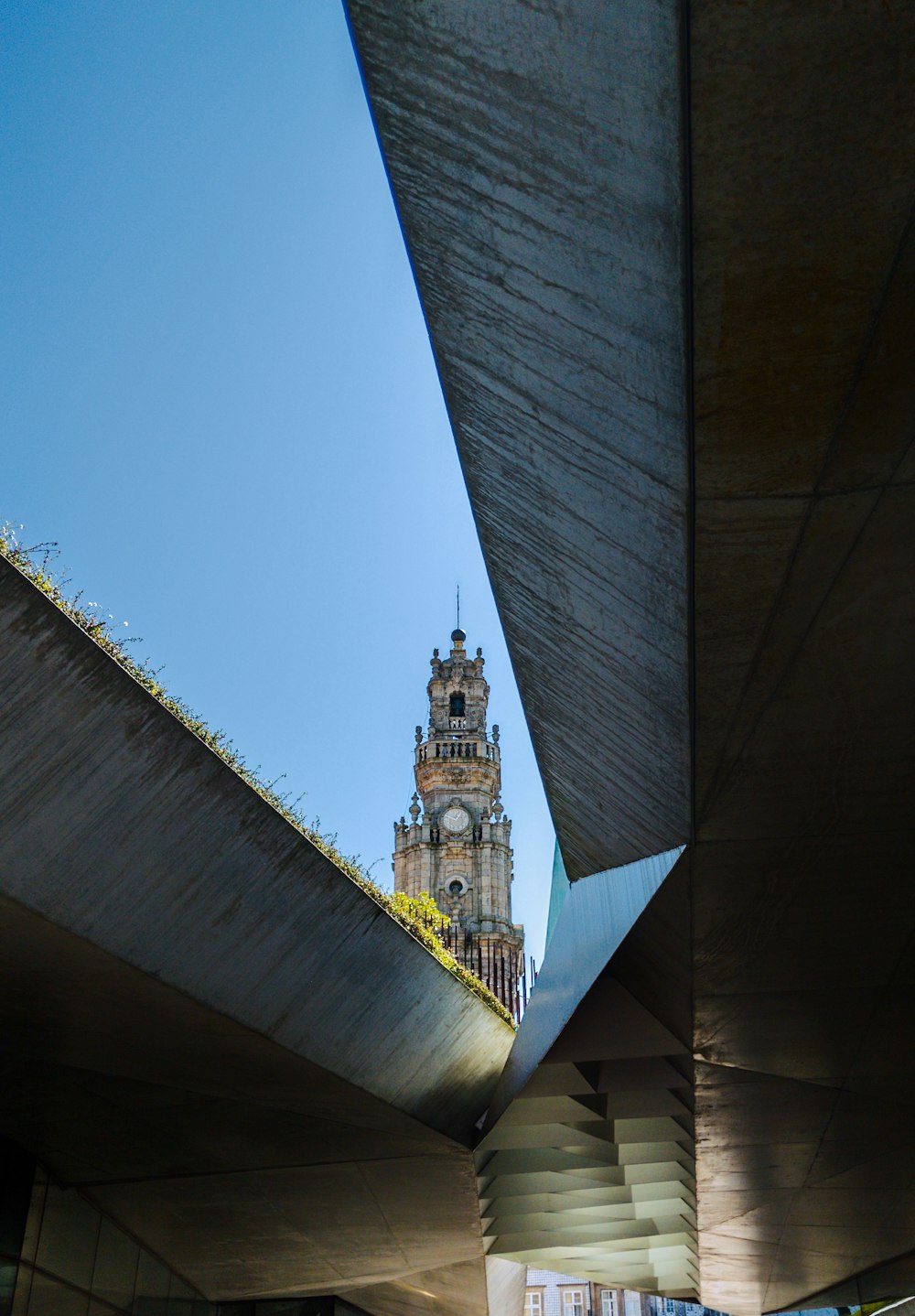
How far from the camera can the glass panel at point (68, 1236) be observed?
1592cm

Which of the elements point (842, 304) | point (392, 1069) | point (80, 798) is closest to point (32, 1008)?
point (80, 798)

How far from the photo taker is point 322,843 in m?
13.0

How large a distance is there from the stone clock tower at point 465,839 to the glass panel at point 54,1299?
46.8 meters

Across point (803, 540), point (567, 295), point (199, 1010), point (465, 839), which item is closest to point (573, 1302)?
point (465, 839)

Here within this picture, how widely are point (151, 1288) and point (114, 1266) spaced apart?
179cm

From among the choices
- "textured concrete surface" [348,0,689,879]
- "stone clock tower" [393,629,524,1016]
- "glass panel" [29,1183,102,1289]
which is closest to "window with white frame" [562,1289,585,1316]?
"stone clock tower" [393,629,524,1016]

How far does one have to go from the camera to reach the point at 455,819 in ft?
227

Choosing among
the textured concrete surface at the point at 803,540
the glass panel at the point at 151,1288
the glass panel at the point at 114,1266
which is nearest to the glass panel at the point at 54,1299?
the glass panel at the point at 114,1266

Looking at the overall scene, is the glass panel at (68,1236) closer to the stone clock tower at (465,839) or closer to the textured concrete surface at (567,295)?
the textured concrete surface at (567,295)

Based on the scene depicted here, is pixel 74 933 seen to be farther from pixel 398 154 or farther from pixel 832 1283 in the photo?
pixel 832 1283

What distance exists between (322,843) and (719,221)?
32.1 feet

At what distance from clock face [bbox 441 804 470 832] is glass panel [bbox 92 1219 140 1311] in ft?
165

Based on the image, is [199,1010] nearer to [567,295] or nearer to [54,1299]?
[567,295]

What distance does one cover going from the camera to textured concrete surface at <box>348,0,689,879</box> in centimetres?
425
